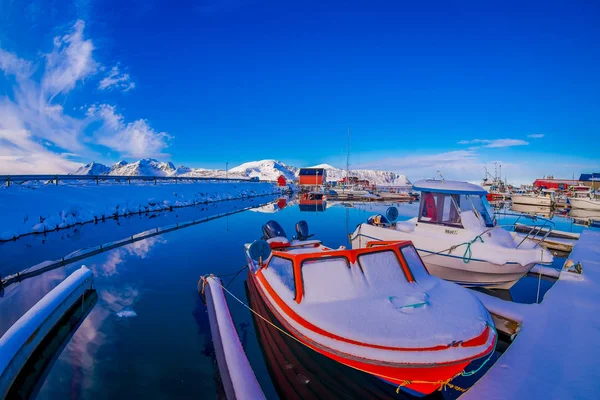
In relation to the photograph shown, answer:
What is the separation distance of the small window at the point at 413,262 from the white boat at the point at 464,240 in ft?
13.2

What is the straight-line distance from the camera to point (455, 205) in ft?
34.1

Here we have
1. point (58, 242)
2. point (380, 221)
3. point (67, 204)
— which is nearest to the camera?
point (380, 221)

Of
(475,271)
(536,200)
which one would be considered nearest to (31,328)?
(475,271)

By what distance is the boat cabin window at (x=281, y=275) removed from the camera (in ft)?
18.0

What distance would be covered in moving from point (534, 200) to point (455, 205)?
1889 inches

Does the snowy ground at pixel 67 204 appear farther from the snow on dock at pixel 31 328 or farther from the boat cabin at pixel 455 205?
the boat cabin at pixel 455 205

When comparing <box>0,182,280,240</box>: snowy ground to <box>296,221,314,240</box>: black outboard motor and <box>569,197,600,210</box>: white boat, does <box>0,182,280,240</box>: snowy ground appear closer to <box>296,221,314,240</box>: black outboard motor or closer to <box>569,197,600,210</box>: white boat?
<box>296,221,314,240</box>: black outboard motor

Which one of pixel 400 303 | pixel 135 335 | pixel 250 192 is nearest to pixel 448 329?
pixel 400 303

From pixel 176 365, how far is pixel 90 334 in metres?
2.65

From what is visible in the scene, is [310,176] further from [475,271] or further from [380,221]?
[475,271]

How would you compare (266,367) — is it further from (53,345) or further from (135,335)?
(53,345)

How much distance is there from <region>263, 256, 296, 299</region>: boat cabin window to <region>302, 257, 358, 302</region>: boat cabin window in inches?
12.6

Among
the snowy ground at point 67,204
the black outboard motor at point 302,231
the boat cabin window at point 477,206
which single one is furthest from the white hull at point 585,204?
the snowy ground at point 67,204

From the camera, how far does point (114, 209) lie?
81.9 feet
